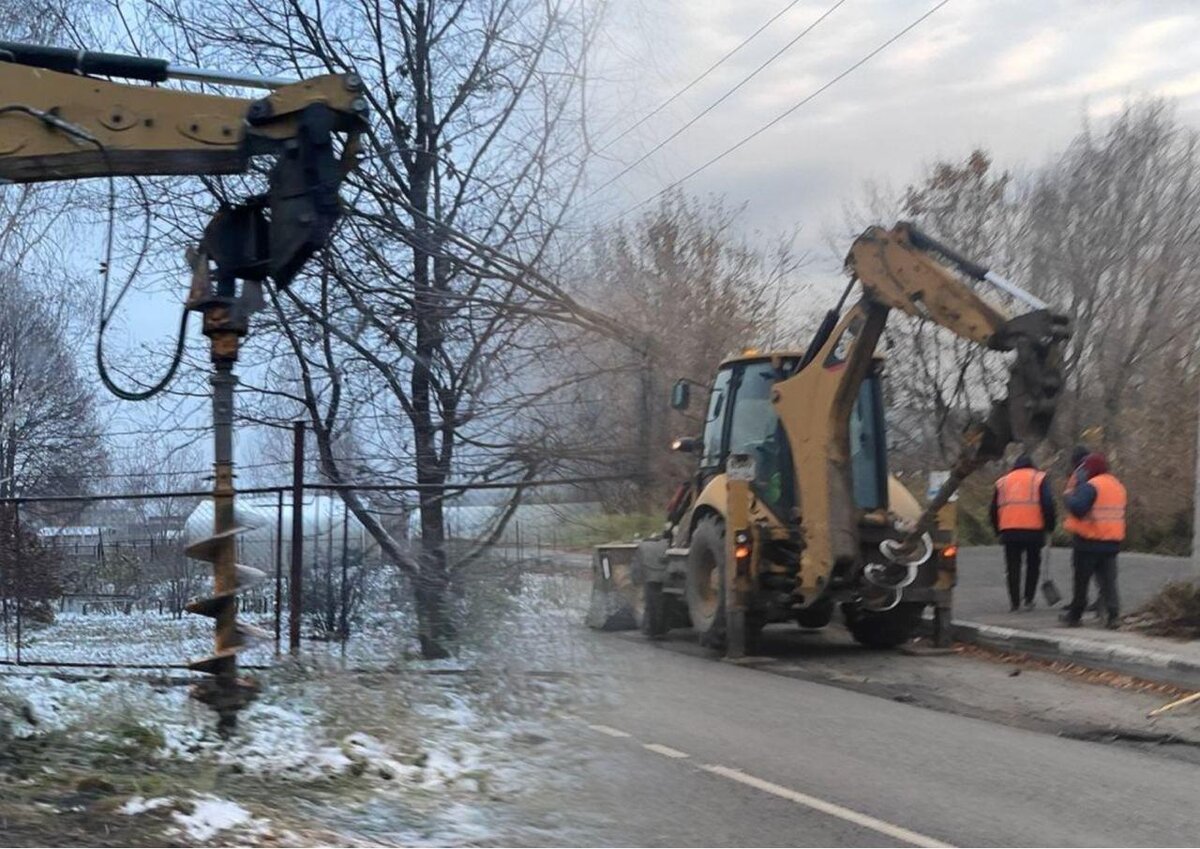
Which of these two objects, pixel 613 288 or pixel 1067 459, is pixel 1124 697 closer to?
pixel 613 288

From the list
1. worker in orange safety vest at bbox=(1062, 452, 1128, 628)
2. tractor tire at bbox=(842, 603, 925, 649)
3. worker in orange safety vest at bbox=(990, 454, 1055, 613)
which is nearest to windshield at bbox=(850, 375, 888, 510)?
tractor tire at bbox=(842, 603, 925, 649)

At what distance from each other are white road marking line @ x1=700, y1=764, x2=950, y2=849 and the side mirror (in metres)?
2.67

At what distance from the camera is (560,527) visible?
28.3ft

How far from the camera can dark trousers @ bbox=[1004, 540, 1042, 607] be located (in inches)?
535

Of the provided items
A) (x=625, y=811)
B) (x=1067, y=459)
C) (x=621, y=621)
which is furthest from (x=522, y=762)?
(x=1067, y=459)

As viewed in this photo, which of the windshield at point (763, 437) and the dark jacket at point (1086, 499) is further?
the dark jacket at point (1086, 499)

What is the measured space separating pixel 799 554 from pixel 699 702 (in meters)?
2.18

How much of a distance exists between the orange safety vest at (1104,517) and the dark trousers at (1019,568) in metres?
1.29

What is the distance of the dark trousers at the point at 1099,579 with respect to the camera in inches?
481

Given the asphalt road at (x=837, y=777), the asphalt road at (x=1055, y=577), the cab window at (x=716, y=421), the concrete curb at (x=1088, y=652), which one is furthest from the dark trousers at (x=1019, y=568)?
the asphalt road at (x=837, y=777)

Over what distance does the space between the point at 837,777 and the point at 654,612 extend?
402cm

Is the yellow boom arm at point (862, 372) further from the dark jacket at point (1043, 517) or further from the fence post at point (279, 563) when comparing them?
the fence post at point (279, 563)

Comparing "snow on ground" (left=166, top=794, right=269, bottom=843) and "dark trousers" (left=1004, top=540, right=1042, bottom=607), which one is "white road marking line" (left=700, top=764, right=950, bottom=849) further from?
"dark trousers" (left=1004, top=540, right=1042, bottom=607)

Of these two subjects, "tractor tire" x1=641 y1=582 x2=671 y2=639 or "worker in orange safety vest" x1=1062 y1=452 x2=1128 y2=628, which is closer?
"tractor tire" x1=641 y1=582 x2=671 y2=639
